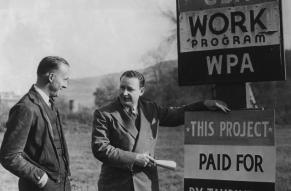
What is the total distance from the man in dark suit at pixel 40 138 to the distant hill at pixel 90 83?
11.2 m

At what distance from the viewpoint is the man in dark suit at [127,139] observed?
3.29 m

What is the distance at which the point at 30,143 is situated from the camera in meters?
3.26

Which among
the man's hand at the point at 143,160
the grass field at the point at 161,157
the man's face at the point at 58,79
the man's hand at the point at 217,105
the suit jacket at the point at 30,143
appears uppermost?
the man's face at the point at 58,79

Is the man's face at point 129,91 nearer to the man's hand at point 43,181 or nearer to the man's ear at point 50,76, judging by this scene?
the man's ear at point 50,76

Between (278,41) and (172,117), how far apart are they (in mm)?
1090

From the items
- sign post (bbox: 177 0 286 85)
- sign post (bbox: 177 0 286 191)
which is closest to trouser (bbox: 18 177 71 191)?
sign post (bbox: 177 0 286 191)

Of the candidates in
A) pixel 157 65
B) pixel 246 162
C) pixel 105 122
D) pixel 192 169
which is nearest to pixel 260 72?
pixel 246 162

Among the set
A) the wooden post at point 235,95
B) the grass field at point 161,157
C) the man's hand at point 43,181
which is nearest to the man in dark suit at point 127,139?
the wooden post at point 235,95

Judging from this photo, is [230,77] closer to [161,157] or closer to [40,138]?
[40,138]

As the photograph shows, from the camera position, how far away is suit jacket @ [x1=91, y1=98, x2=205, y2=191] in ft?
10.8

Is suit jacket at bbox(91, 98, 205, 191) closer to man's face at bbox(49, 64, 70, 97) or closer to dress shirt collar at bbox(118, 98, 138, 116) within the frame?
dress shirt collar at bbox(118, 98, 138, 116)

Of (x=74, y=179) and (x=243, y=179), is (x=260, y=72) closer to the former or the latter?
(x=243, y=179)

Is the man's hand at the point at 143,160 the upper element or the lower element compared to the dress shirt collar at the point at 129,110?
lower

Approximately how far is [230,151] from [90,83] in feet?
46.7
